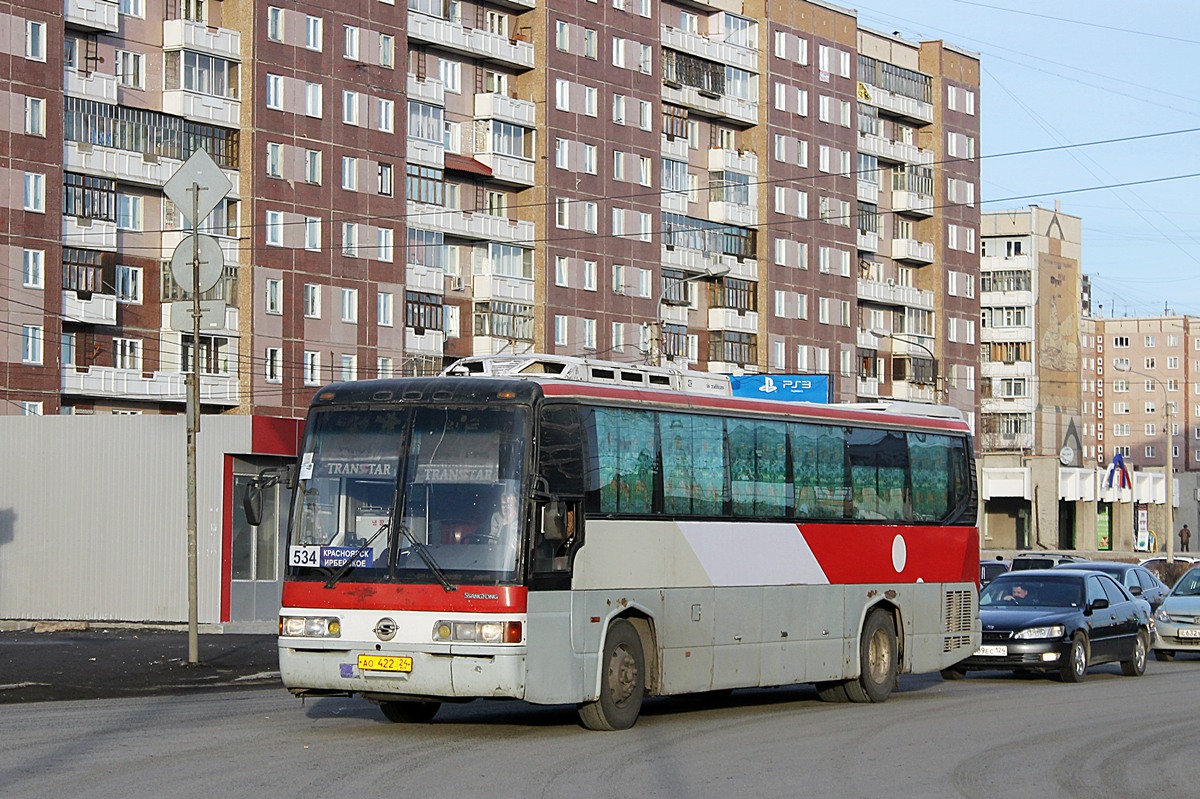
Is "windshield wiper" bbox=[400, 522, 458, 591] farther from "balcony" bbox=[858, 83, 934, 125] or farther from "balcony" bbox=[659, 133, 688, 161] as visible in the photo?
"balcony" bbox=[858, 83, 934, 125]

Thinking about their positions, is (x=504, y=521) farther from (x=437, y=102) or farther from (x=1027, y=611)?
→ (x=437, y=102)

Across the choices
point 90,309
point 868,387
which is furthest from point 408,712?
point 868,387

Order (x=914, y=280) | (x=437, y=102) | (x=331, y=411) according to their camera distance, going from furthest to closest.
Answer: (x=914, y=280), (x=437, y=102), (x=331, y=411)

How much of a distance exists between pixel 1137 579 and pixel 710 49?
52.5 m

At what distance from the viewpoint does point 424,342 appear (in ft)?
225

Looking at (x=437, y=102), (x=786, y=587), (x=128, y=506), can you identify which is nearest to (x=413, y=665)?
(x=786, y=587)

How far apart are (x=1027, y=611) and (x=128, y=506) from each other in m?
16.9

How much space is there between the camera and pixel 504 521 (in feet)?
50.2

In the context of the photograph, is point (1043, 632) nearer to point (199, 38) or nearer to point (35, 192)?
point (35, 192)

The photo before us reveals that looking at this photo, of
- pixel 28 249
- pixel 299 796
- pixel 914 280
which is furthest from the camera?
pixel 914 280

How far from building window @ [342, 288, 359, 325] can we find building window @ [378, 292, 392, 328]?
113 centimetres

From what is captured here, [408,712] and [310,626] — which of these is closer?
[310,626]

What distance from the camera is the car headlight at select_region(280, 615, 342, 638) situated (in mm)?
15500

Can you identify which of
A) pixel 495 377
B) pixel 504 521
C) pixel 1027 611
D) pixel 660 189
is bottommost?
pixel 1027 611
